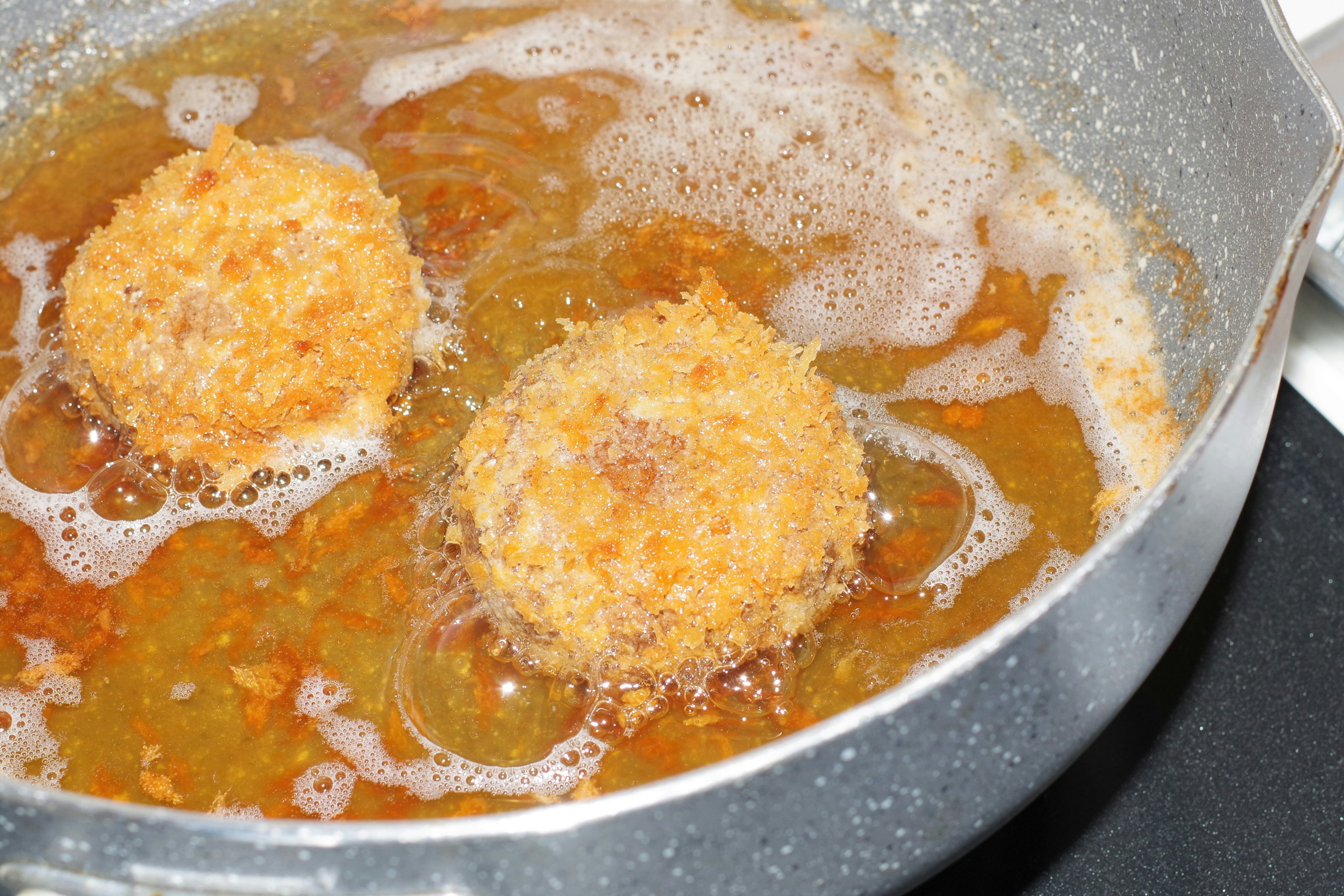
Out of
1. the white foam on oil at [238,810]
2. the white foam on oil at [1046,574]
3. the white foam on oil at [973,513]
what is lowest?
the white foam on oil at [1046,574]

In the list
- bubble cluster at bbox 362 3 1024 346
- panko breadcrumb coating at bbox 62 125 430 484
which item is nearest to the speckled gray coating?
bubble cluster at bbox 362 3 1024 346

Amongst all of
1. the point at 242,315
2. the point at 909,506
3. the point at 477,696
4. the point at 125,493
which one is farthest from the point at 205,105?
the point at 909,506

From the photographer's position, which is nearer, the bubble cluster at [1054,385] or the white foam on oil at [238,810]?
the white foam on oil at [238,810]

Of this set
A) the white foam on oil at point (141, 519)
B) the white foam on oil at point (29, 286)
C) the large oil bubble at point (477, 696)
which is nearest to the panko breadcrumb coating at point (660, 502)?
the large oil bubble at point (477, 696)

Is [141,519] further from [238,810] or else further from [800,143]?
[800,143]

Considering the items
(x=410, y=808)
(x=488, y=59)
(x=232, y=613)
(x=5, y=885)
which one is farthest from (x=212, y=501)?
(x=488, y=59)

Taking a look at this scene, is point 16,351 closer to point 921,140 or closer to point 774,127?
point 774,127

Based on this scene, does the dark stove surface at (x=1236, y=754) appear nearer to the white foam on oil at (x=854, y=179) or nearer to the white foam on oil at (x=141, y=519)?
the white foam on oil at (x=854, y=179)
